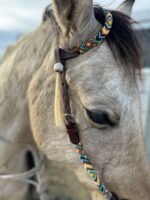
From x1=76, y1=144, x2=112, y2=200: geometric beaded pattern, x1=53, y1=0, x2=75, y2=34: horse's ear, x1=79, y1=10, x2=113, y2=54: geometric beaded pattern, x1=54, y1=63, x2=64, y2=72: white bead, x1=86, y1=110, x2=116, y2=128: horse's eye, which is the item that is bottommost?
x1=76, y1=144, x2=112, y2=200: geometric beaded pattern

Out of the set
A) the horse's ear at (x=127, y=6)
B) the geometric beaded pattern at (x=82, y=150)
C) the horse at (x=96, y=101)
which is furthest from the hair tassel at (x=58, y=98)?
the horse's ear at (x=127, y=6)

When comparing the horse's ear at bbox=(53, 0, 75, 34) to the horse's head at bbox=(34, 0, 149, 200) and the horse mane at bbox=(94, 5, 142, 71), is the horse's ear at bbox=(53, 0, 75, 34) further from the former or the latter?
the horse mane at bbox=(94, 5, 142, 71)

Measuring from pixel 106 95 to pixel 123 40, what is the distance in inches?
9.2

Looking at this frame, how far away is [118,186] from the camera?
39.8 inches

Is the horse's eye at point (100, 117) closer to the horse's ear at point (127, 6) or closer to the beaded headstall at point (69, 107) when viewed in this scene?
the beaded headstall at point (69, 107)

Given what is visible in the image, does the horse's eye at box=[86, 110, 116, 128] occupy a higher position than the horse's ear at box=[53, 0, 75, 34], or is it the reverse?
the horse's ear at box=[53, 0, 75, 34]

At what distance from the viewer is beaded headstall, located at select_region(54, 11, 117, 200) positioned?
102cm

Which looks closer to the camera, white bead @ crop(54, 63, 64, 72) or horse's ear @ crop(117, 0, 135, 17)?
white bead @ crop(54, 63, 64, 72)

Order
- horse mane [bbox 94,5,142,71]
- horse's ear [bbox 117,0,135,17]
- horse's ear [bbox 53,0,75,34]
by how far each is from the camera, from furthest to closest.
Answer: horse's ear [bbox 117,0,135,17] < horse mane [bbox 94,5,142,71] < horse's ear [bbox 53,0,75,34]

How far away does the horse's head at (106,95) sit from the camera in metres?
0.96

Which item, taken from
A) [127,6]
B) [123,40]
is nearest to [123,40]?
[123,40]

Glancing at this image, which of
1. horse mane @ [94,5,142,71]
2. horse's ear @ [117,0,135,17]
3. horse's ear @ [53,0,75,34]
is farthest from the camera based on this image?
horse's ear @ [117,0,135,17]

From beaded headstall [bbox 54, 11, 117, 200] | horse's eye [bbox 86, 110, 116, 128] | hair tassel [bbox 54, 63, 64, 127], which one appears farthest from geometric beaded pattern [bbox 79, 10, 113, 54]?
horse's eye [bbox 86, 110, 116, 128]

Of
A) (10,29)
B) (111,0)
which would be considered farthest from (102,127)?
(10,29)
